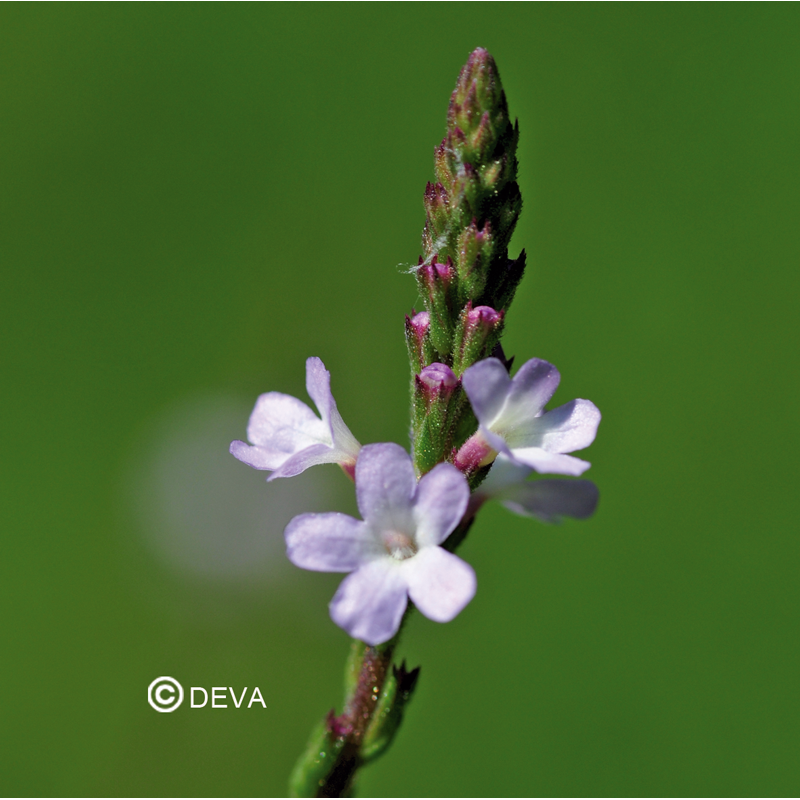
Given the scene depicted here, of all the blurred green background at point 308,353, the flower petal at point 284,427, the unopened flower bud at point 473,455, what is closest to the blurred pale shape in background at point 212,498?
the blurred green background at point 308,353

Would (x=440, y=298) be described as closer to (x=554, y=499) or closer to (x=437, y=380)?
(x=437, y=380)

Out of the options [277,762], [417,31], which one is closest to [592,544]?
[277,762]

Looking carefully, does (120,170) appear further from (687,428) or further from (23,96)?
(687,428)

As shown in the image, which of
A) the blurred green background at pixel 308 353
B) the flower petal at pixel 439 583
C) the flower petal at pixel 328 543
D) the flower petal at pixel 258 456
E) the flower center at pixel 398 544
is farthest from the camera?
the blurred green background at pixel 308 353

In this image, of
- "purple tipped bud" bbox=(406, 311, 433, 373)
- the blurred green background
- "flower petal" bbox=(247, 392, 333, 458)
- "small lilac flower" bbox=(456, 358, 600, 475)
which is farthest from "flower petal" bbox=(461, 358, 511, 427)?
the blurred green background

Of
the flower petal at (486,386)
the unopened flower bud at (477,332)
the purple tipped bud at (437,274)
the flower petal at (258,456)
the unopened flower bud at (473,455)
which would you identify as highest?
the purple tipped bud at (437,274)

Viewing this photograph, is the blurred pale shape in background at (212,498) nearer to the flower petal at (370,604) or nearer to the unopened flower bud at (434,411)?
the unopened flower bud at (434,411)

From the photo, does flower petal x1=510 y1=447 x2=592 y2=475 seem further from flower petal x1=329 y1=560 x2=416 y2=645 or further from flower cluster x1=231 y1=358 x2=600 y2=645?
flower petal x1=329 y1=560 x2=416 y2=645
